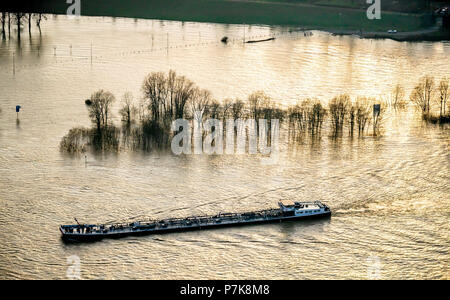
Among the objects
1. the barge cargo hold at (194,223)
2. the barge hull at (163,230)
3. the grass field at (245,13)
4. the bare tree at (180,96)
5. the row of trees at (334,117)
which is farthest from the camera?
the grass field at (245,13)

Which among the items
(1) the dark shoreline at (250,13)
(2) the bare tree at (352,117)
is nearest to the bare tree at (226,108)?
(2) the bare tree at (352,117)

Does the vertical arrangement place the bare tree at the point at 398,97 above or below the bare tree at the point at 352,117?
above

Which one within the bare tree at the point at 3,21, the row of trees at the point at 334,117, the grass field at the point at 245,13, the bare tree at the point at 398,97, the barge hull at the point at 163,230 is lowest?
the barge hull at the point at 163,230

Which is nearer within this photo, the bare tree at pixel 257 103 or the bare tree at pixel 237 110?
the bare tree at pixel 237 110

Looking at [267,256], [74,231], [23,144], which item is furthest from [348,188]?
[23,144]

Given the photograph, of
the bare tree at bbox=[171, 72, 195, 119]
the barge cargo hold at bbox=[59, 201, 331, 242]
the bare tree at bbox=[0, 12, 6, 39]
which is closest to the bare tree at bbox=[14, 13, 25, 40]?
the bare tree at bbox=[0, 12, 6, 39]

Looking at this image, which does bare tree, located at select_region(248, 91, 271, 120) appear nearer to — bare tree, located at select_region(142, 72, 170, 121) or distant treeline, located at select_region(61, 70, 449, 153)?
distant treeline, located at select_region(61, 70, 449, 153)

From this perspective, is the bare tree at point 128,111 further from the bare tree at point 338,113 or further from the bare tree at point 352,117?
the bare tree at point 352,117
